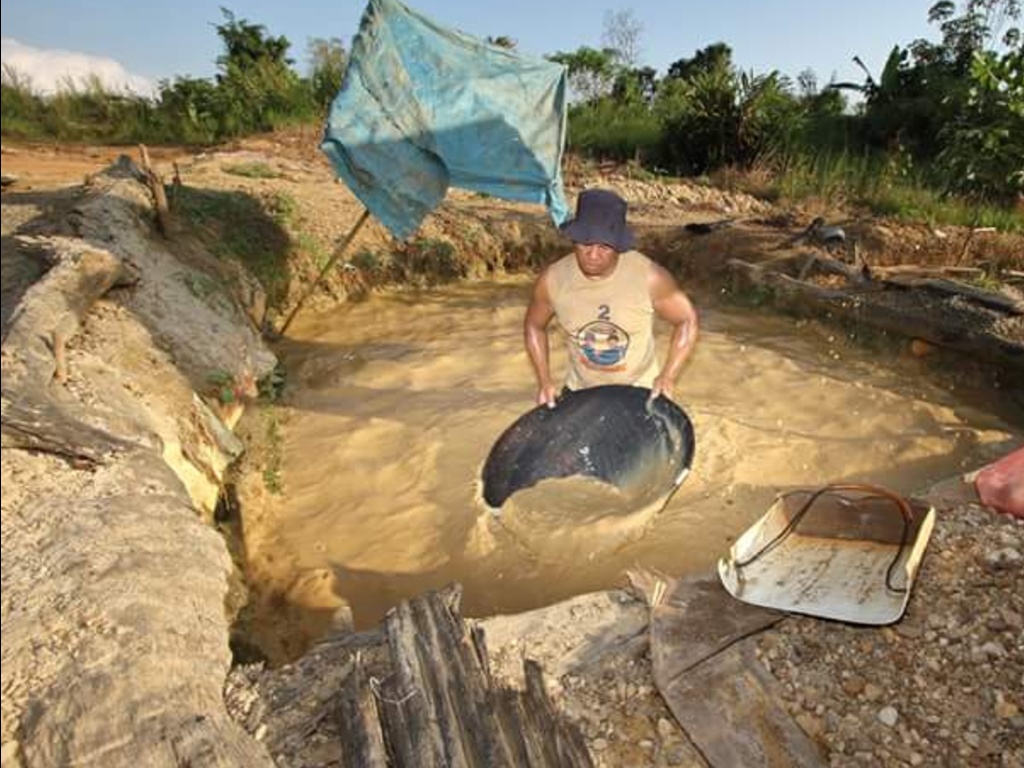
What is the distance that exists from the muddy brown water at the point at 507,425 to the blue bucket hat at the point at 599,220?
124 cm

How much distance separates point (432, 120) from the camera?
4832mm

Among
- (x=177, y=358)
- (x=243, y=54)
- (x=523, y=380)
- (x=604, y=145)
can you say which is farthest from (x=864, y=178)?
(x=243, y=54)

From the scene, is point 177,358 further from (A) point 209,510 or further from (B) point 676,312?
(B) point 676,312

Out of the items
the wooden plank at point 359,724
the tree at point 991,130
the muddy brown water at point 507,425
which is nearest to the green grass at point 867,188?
the tree at point 991,130

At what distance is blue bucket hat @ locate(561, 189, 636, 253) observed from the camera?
2725mm

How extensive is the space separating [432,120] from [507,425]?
242 centimetres

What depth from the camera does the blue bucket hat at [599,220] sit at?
2725 mm

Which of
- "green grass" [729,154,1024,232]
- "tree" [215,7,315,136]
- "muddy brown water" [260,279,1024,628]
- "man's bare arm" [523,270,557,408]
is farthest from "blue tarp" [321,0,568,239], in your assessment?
"tree" [215,7,315,136]

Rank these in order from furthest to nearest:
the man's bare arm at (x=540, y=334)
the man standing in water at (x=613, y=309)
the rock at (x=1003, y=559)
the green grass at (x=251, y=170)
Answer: the green grass at (x=251, y=170) < the man's bare arm at (x=540, y=334) < the man standing in water at (x=613, y=309) < the rock at (x=1003, y=559)

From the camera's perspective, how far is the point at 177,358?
397 cm

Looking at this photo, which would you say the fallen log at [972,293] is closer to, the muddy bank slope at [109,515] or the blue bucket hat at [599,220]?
the blue bucket hat at [599,220]

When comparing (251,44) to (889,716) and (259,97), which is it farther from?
(889,716)

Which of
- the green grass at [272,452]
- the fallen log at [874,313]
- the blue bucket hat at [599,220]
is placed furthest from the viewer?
the fallen log at [874,313]

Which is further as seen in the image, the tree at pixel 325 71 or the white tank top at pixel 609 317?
the tree at pixel 325 71
